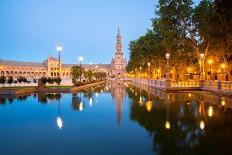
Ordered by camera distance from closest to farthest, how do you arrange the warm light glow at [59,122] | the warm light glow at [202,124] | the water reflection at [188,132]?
the water reflection at [188,132], the warm light glow at [202,124], the warm light glow at [59,122]

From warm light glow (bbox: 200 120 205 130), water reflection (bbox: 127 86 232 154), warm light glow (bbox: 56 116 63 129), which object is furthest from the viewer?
warm light glow (bbox: 56 116 63 129)

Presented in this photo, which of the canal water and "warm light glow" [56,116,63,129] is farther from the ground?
the canal water

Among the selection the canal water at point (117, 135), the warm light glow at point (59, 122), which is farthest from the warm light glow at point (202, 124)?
the warm light glow at point (59, 122)

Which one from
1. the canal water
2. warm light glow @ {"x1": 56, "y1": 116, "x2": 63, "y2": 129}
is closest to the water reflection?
the canal water

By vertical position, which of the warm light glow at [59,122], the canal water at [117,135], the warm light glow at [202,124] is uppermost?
the warm light glow at [202,124]

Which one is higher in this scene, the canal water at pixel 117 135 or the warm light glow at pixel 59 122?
the canal water at pixel 117 135

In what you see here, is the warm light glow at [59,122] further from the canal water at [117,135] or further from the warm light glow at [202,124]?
the warm light glow at [202,124]

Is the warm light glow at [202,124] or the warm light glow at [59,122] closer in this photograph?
the warm light glow at [202,124]

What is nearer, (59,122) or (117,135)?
(117,135)

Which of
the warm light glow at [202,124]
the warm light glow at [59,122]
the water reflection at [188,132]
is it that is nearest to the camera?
the water reflection at [188,132]

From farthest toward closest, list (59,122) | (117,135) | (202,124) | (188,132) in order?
(59,122)
(202,124)
(188,132)
(117,135)

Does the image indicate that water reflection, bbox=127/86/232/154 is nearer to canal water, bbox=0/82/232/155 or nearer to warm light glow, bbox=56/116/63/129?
canal water, bbox=0/82/232/155

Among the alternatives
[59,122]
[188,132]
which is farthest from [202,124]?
[59,122]

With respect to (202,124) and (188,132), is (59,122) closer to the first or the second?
(188,132)
